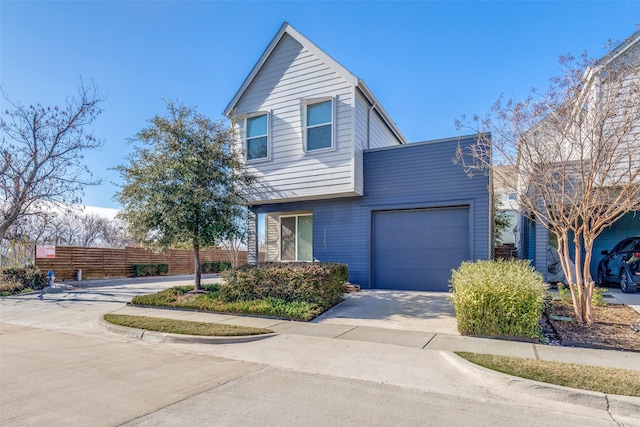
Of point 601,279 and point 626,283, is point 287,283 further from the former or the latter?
point 601,279

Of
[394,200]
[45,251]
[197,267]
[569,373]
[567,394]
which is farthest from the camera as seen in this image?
[45,251]

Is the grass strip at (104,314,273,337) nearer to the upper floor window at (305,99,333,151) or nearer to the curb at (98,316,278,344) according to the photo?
the curb at (98,316,278,344)

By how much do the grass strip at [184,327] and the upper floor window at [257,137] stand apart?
655cm

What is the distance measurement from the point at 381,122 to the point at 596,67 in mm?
7446

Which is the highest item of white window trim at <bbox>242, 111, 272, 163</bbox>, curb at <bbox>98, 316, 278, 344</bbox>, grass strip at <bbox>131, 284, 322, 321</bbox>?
white window trim at <bbox>242, 111, 272, 163</bbox>

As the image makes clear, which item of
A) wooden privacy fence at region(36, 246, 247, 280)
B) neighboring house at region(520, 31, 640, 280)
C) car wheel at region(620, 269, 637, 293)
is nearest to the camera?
neighboring house at region(520, 31, 640, 280)

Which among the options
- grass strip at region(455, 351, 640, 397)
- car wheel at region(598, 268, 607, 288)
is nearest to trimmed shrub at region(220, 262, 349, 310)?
grass strip at region(455, 351, 640, 397)

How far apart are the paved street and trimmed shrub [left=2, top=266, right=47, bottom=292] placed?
9770 mm

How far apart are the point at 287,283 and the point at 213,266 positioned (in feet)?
63.1

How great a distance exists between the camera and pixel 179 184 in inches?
391

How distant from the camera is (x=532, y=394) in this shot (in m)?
4.05

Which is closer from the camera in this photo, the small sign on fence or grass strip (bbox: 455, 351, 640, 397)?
grass strip (bbox: 455, 351, 640, 397)

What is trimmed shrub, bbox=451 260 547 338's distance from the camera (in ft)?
20.3

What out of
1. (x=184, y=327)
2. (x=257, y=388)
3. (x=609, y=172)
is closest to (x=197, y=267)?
(x=184, y=327)
